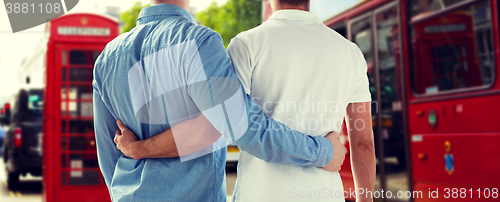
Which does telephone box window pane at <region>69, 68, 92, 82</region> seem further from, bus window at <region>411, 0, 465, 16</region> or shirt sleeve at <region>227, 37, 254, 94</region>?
shirt sleeve at <region>227, 37, 254, 94</region>

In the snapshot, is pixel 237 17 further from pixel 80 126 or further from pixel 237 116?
pixel 237 116

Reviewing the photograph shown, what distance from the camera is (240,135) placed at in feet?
5.29

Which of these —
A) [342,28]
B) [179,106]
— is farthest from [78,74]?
[179,106]

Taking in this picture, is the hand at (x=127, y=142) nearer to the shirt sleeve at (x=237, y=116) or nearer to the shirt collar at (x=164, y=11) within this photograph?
the shirt sleeve at (x=237, y=116)

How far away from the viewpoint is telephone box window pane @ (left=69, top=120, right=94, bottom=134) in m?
6.02

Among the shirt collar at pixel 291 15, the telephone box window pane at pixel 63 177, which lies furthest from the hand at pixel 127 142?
the telephone box window pane at pixel 63 177

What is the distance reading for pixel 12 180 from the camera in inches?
372

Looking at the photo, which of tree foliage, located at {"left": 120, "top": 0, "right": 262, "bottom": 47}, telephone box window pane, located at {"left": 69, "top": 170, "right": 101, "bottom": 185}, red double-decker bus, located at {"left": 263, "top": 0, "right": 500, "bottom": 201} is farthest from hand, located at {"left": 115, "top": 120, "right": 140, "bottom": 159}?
tree foliage, located at {"left": 120, "top": 0, "right": 262, "bottom": 47}

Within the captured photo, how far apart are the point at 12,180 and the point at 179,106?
29.9 ft

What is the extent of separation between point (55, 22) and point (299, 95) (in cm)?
516

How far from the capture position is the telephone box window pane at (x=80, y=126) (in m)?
6.02

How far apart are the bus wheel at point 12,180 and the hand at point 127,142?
28.7 ft

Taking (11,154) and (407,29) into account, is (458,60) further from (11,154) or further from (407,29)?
(11,154)

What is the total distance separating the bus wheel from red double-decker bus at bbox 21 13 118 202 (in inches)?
152
